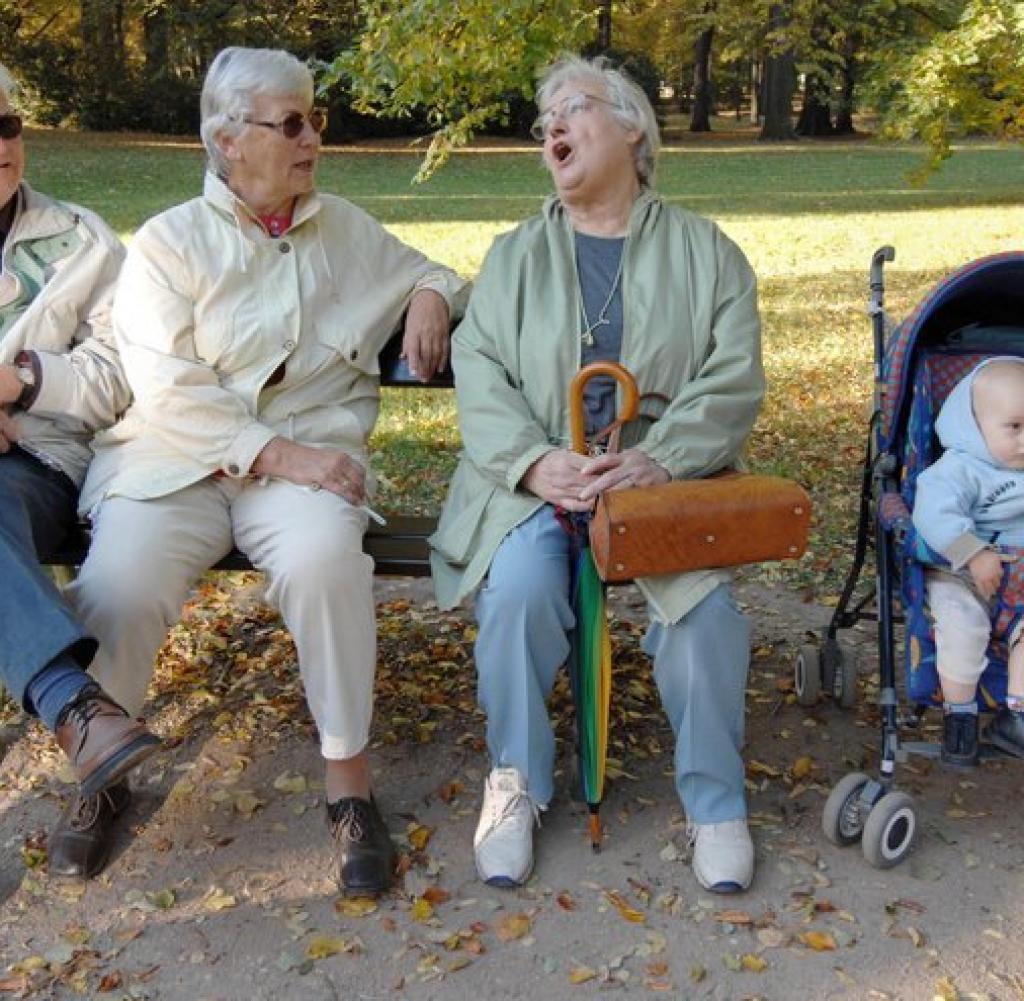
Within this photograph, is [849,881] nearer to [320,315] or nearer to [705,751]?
[705,751]

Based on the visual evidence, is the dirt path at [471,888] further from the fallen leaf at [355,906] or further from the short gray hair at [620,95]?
the short gray hair at [620,95]

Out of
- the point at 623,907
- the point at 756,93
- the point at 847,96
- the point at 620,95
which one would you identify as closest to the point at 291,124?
the point at 620,95

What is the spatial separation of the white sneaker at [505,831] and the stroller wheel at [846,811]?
734 mm

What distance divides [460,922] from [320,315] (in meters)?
1.69

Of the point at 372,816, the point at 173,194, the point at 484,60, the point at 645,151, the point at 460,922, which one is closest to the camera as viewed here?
the point at 460,922

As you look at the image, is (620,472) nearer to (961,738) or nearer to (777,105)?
(961,738)

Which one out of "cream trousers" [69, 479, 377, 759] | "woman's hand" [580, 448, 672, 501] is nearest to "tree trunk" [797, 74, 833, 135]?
"woman's hand" [580, 448, 672, 501]

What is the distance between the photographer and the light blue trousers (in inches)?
134

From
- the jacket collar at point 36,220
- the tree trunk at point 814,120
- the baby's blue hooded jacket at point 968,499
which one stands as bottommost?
the tree trunk at point 814,120

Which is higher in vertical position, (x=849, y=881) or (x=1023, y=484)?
(x=1023, y=484)

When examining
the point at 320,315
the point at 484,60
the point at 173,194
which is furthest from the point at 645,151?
the point at 173,194

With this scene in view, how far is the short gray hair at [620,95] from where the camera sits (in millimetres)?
3770

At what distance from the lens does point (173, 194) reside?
2006cm

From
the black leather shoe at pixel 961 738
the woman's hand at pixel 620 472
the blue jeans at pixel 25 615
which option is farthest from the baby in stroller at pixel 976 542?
the blue jeans at pixel 25 615
